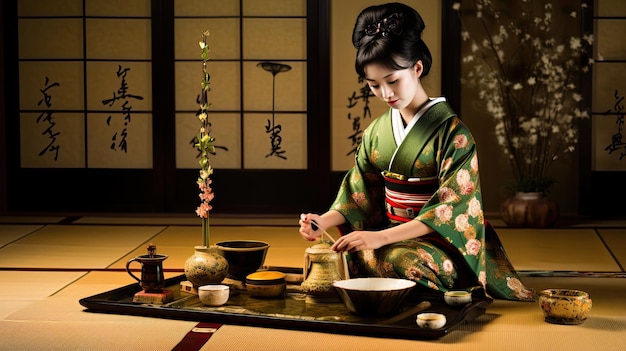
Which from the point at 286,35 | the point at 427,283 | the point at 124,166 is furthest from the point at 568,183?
the point at 427,283

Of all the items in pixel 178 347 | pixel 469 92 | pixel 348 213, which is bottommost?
pixel 178 347

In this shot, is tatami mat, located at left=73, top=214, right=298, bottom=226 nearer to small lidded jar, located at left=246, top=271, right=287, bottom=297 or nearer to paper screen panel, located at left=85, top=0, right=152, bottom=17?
paper screen panel, located at left=85, top=0, right=152, bottom=17

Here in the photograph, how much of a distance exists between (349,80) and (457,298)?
3542 mm

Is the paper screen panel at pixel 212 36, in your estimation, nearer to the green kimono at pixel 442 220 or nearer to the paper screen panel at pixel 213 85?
the paper screen panel at pixel 213 85

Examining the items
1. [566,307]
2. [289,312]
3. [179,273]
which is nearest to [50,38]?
[179,273]

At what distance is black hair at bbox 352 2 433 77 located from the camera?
372 centimetres

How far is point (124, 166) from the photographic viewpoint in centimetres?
713

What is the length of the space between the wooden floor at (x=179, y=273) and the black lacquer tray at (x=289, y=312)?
1.5 inches

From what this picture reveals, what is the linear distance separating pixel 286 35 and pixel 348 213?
3.17m

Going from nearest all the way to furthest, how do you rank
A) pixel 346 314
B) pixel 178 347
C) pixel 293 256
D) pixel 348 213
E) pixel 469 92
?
1. pixel 178 347
2. pixel 346 314
3. pixel 348 213
4. pixel 293 256
5. pixel 469 92

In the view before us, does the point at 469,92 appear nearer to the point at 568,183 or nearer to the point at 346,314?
the point at 568,183

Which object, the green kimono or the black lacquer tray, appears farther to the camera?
the green kimono

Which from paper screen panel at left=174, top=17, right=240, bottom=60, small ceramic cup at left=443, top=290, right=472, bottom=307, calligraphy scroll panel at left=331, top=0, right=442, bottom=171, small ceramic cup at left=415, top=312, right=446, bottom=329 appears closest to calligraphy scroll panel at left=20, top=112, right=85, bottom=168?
paper screen panel at left=174, top=17, right=240, bottom=60

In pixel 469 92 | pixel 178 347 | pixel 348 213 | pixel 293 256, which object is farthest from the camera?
pixel 469 92
